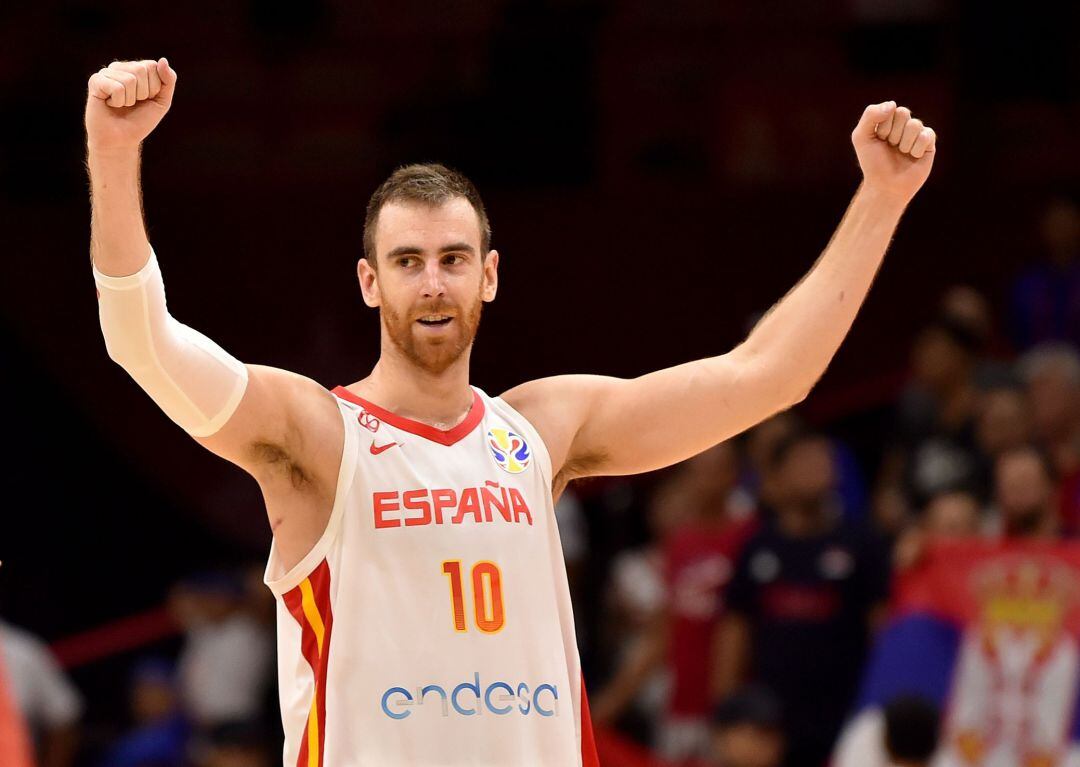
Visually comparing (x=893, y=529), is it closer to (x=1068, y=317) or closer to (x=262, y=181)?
(x=1068, y=317)

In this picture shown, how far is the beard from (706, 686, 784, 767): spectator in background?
14.0ft

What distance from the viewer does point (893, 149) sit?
514cm

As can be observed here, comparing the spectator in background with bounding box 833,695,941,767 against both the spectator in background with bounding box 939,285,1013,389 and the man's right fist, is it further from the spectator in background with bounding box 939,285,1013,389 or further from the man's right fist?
the man's right fist

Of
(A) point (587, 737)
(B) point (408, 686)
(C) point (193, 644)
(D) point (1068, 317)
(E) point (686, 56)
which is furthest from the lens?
(E) point (686, 56)

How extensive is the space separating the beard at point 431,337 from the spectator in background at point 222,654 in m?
7.20

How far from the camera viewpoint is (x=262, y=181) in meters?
16.0

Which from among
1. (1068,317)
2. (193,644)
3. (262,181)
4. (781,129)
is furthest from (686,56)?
(193,644)

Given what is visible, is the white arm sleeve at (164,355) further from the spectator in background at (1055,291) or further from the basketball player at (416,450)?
the spectator in background at (1055,291)

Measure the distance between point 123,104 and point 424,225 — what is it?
0.82 metres

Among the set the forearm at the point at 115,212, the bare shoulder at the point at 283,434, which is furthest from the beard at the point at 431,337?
the forearm at the point at 115,212

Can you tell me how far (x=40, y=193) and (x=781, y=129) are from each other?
6086mm

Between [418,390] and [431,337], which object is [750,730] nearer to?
[418,390]

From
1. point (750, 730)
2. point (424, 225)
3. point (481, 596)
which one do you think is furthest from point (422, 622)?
point (750, 730)

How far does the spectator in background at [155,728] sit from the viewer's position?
1184 centimetres
